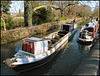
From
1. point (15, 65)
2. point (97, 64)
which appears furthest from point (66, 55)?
point (15, 65)

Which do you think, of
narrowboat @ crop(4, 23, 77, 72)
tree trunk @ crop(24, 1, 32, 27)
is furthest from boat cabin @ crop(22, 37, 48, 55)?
tree trunk @ crop(24, 1, 32, 27)

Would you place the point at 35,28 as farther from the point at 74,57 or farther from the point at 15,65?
the point at 15,65

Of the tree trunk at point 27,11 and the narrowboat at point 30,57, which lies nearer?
the narrowboat at point 30,57

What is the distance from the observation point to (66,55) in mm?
11109

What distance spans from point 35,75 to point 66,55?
4.78 meters

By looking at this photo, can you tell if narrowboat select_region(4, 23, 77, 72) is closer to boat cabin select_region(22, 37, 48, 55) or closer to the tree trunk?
boat cabin select_region(22, 37, 48, 55)

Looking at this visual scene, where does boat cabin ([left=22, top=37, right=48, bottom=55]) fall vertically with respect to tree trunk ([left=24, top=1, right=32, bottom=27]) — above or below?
below

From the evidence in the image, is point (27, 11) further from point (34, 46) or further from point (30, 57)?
point (30, 57)

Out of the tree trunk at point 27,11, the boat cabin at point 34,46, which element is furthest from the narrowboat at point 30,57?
the tree trunk at point 27,11

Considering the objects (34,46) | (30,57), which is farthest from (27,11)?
(30,57)

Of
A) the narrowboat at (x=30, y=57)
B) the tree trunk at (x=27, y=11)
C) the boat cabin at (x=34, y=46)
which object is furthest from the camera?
the tree trunk at (x=27, y=11)

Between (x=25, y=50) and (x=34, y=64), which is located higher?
(x=25, y=50)

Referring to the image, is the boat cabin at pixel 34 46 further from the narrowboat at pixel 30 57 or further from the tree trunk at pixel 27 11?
the tree trunk at pixel 27 11

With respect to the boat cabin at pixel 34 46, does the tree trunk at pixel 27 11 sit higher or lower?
higher
